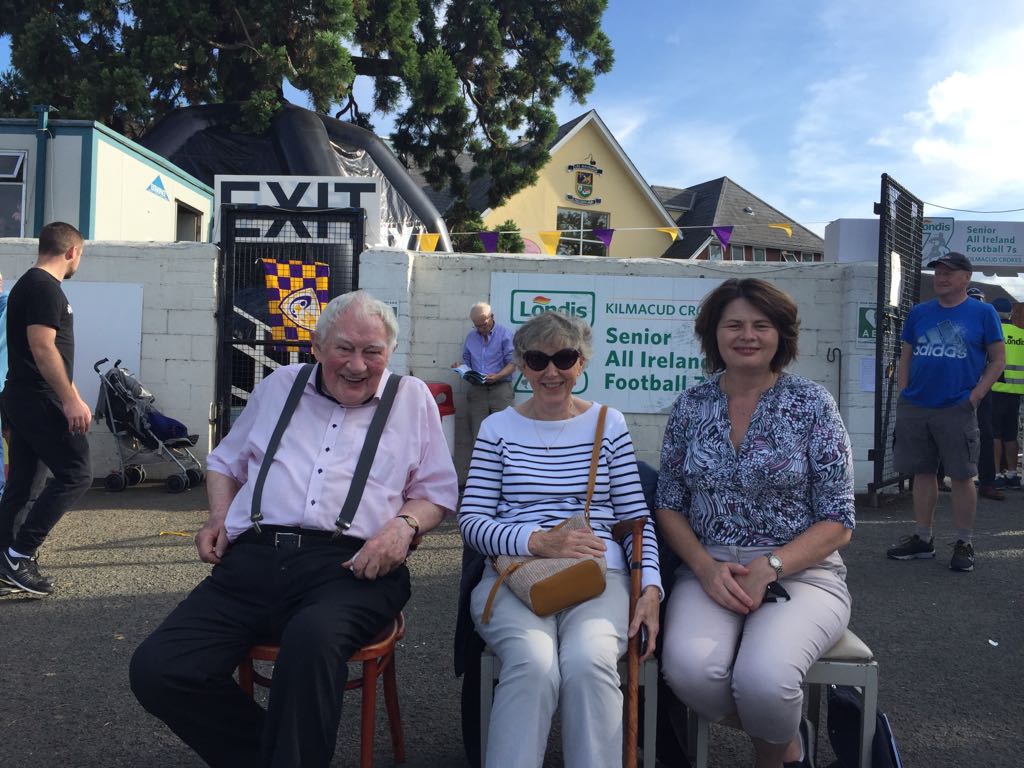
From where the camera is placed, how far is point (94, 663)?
3723 millimetres

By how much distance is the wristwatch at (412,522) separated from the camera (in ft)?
8.98

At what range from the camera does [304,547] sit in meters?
2.67

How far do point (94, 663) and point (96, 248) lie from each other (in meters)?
5.77

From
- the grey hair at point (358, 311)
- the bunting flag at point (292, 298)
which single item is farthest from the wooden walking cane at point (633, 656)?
the bunting flag at point (292, 298)

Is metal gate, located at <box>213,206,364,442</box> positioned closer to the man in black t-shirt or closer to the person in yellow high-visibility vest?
the man in black t-shirt

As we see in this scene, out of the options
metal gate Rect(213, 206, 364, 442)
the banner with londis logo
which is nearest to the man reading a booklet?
the banner with londis logo

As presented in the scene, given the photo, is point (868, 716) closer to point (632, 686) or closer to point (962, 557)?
point (632, 686)

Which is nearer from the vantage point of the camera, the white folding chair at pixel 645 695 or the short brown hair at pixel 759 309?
the white folding chair at pixel 645 695

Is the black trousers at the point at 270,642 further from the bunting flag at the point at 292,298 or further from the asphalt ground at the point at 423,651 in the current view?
the bunting flag at the point at 292,298

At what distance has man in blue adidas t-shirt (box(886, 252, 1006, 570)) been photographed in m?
5.43

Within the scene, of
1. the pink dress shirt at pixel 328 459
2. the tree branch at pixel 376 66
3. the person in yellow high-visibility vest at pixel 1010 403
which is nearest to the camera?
the pink dress shirt at pixel 328 459

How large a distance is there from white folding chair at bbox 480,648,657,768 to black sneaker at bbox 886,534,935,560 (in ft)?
13.1

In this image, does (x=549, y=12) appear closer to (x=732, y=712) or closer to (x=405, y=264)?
(x=405, y=264)

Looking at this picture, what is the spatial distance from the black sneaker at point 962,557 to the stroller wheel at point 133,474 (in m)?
6.88
